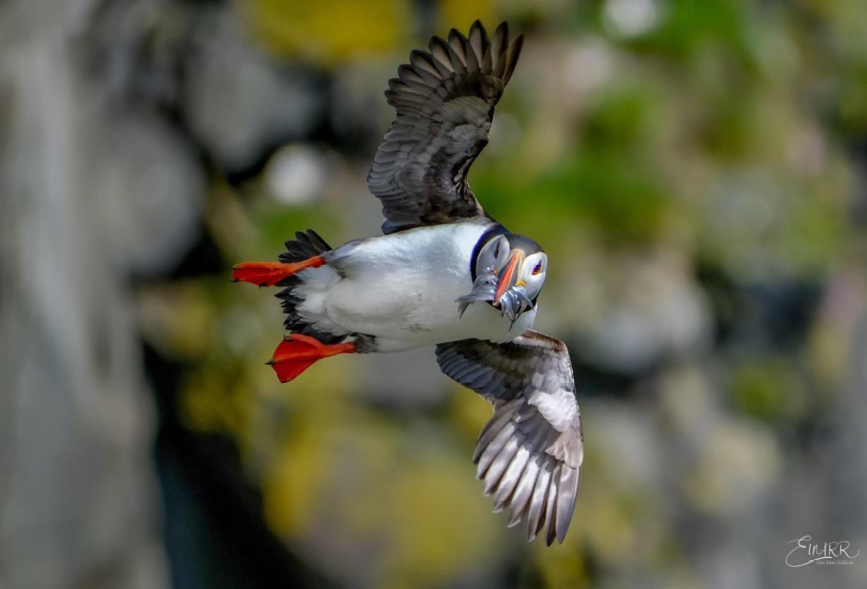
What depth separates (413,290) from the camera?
3.20 m

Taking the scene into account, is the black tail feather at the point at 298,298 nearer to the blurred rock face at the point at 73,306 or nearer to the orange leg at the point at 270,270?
the orange leg at the point at 270,270

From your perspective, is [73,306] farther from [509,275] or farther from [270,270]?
[509,275]

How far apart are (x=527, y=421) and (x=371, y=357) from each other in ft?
10.2

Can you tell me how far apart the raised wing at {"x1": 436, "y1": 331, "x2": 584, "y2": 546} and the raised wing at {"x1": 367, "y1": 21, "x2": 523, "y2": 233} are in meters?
0.55

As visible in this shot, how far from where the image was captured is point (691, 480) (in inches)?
303

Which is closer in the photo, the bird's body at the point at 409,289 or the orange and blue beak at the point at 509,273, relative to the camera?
the orange and blue beak at the point at 509,273

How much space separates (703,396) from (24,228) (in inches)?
160

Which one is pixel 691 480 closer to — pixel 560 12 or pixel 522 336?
pixel 560 12

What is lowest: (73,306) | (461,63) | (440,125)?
(73,306)

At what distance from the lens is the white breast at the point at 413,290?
317 centimetres

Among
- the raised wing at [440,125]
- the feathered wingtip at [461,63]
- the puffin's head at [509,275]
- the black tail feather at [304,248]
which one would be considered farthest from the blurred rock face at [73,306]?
the puffin's head at [509,275]

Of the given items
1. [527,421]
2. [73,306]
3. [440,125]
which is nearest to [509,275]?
[440,125]

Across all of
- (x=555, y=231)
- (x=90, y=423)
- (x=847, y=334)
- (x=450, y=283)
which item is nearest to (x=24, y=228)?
(x=90, y=423)

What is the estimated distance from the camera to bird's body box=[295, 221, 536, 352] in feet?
10.4
